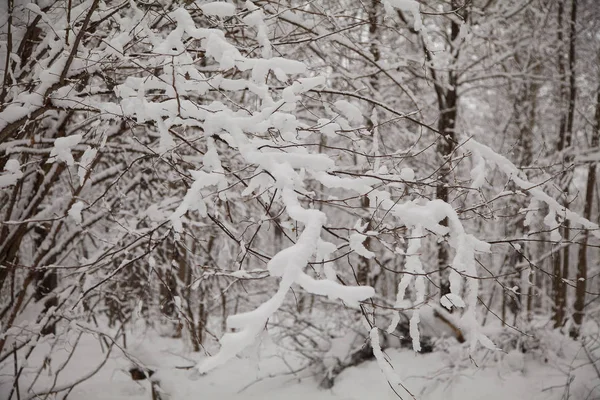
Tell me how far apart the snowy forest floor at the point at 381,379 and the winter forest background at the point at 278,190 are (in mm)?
28

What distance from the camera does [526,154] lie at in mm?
7023

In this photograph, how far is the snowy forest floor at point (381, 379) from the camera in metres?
3.90

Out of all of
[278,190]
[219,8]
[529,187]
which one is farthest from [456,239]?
[219,8]

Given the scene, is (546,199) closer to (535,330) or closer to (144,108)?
(144,108)

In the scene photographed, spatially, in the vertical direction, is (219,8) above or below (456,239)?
above

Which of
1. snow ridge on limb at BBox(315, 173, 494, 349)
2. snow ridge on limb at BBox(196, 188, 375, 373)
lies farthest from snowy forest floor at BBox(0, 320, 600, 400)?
snow ridge on limb at BBox(196, 188, 375, 373)

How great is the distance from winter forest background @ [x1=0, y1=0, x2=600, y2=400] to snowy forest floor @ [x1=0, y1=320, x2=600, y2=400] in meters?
0.03

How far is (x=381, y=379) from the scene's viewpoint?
4289 mm

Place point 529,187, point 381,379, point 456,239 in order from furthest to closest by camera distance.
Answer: point 381,379 → point 529,187 → point 456,239

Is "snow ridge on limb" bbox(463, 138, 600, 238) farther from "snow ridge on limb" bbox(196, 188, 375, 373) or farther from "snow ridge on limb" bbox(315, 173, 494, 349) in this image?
"snow ridge on limb" bbox(196, 188, 375, 373)

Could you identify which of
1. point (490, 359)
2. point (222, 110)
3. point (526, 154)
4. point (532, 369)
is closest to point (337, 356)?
point (490, 359)

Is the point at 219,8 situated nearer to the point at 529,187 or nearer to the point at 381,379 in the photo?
the point at 529,187

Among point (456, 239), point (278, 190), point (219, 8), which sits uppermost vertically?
point (219, 8)

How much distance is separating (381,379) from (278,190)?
3339mm
